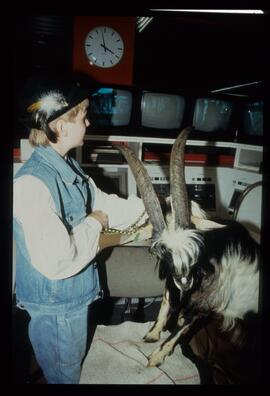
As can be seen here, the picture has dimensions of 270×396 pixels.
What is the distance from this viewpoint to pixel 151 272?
1.56m

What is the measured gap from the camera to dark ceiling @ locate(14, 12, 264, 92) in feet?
5.18

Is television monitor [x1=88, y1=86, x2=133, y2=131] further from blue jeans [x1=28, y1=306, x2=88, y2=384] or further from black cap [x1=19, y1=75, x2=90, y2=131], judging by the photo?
blue jeans [x1=28, y1=306, x2=88, y2=384]

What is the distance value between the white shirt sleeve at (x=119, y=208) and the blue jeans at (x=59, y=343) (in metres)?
0.43

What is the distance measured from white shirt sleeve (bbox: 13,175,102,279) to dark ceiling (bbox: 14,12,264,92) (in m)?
0.56

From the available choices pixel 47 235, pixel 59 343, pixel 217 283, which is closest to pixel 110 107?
pixel 47 235

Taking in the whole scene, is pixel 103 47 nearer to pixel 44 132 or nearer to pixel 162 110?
pixel 162 110

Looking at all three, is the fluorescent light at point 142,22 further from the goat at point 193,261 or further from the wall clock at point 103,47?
the goat at point 193,261

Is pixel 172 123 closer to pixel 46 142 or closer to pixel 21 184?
pixel 46 142

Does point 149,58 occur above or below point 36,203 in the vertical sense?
above

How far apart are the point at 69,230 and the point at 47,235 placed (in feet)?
0.32

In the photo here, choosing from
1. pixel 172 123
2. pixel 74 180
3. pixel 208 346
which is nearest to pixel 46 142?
pixel 74 180

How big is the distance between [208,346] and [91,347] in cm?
56

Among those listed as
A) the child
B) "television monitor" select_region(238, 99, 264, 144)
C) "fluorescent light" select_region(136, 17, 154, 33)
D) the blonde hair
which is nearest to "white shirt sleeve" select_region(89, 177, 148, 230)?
the child

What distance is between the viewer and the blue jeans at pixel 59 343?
4.55 feet
